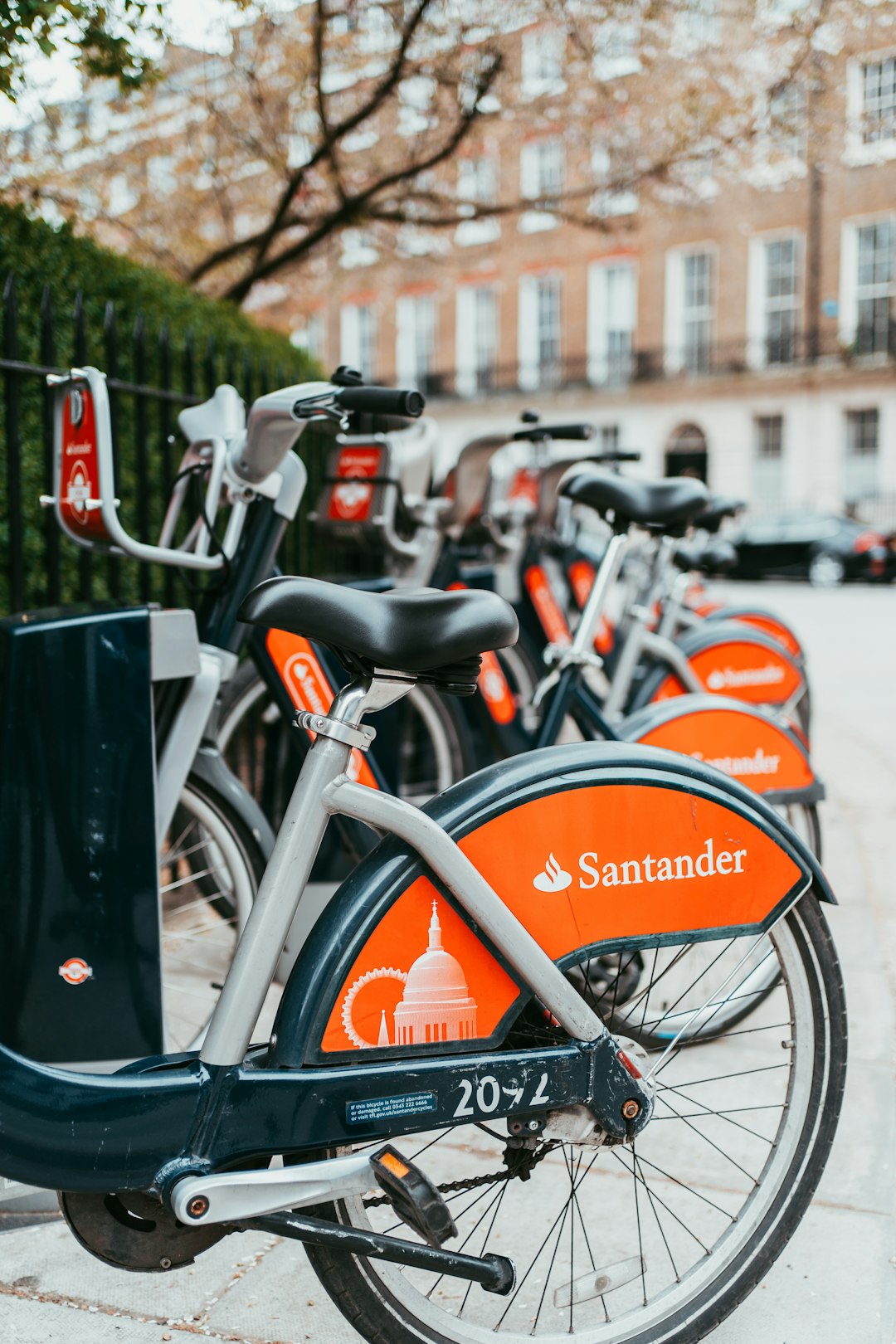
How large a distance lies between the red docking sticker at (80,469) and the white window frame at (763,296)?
29847 mm

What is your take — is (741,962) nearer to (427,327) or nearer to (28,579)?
(28,579)

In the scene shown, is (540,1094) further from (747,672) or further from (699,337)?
(699,337)

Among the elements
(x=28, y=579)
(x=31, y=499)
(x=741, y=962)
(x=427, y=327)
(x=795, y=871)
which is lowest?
(x=741, y=962)

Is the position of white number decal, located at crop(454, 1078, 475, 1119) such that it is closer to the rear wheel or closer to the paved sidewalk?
the rear wheel

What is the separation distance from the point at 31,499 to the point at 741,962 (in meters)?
2.46

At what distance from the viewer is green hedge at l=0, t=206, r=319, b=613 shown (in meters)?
3.19

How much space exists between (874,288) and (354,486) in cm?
2834

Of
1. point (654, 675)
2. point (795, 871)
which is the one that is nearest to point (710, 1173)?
point (795, 871)

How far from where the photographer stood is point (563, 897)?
1.71 meters

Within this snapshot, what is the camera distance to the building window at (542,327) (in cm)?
3366

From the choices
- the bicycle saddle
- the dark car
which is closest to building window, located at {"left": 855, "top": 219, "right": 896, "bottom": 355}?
the dark car

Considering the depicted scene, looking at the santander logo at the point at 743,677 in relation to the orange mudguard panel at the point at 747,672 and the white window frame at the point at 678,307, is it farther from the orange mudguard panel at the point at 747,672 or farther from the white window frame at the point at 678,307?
the white window frame at the point at 678,307

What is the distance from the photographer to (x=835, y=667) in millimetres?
10391

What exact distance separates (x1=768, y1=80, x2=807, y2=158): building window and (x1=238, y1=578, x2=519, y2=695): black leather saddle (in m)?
6.29
